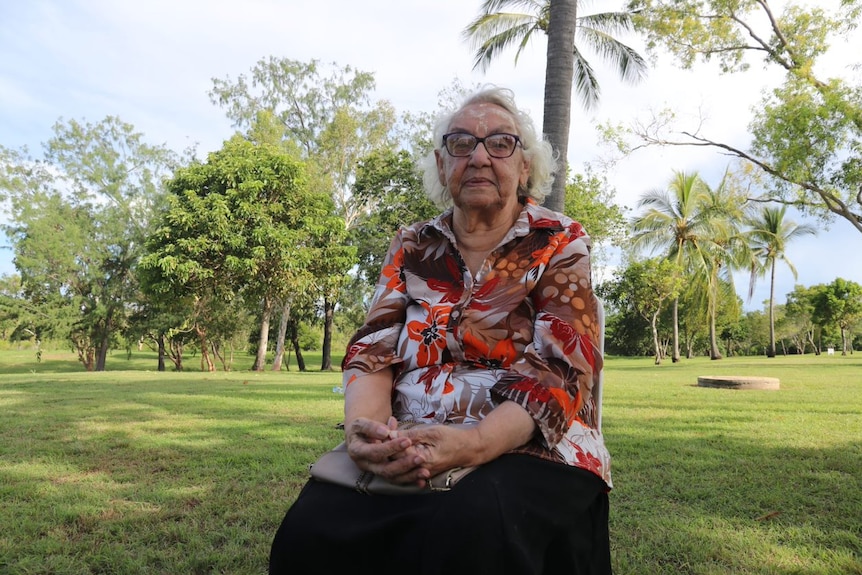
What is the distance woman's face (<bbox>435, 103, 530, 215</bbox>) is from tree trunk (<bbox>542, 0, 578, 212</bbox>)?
8.69 ft

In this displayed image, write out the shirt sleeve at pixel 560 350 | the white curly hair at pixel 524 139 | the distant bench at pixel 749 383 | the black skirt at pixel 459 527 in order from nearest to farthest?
the black skirt at pixel 459 527 → the shirt sleeve at pixel 560 350 → the white curly hair at pixel 524 139 → the distant bench at pixel 749 383

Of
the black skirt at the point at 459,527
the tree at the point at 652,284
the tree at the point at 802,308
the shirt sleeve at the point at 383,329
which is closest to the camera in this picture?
the black skirt at the point at 459,527

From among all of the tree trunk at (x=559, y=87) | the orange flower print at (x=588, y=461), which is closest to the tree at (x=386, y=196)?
the tree trunk at (x=559, y=87)

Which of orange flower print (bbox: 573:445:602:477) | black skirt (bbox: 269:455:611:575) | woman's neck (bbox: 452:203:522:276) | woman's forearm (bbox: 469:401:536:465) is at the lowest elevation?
black skirt (bbox: 269:455:611:575)

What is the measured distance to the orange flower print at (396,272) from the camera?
7.75 feet

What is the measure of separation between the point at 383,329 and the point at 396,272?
259mm

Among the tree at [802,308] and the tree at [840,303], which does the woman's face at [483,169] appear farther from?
the tree at [802,308]

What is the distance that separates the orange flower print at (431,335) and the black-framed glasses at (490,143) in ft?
2.14

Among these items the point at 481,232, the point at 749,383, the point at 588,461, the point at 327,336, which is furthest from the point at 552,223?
the point at 327,336

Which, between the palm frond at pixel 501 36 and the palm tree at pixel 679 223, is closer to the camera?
the palm frond at pixel 501 36

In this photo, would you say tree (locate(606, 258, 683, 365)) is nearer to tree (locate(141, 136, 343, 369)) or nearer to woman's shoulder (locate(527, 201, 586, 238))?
tree (locate(141, 136, 343, 369))

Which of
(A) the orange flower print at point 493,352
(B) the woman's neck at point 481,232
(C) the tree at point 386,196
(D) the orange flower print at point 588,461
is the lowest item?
(D) the orange flower print at point 588,461

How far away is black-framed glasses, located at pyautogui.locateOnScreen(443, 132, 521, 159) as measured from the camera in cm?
231

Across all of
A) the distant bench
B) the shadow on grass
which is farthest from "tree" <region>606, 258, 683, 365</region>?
the shadow on grass
